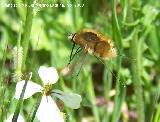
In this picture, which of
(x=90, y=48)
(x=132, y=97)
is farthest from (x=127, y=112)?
(x=90, y=48)

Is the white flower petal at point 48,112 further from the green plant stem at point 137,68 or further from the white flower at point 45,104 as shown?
the green plant stem at point 137,68

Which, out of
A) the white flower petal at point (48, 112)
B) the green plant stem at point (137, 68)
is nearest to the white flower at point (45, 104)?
the white flower petal at point (48, 112)

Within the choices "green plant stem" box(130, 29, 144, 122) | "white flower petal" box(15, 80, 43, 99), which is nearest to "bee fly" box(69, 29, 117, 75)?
"white flower petal" box(15, 80, 43, 99)

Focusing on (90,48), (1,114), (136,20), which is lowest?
(1,114)

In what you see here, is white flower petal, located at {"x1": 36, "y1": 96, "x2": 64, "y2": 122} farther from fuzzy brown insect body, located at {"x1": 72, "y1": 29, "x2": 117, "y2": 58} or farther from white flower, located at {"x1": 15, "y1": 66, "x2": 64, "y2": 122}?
fuzzy brown insect body, located at {"x1": 72, "y1": 29, "x2": 117, "y2": 58}

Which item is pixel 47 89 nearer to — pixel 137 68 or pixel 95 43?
pixel 95 43

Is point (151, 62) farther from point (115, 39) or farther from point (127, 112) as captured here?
point (115, 39)
